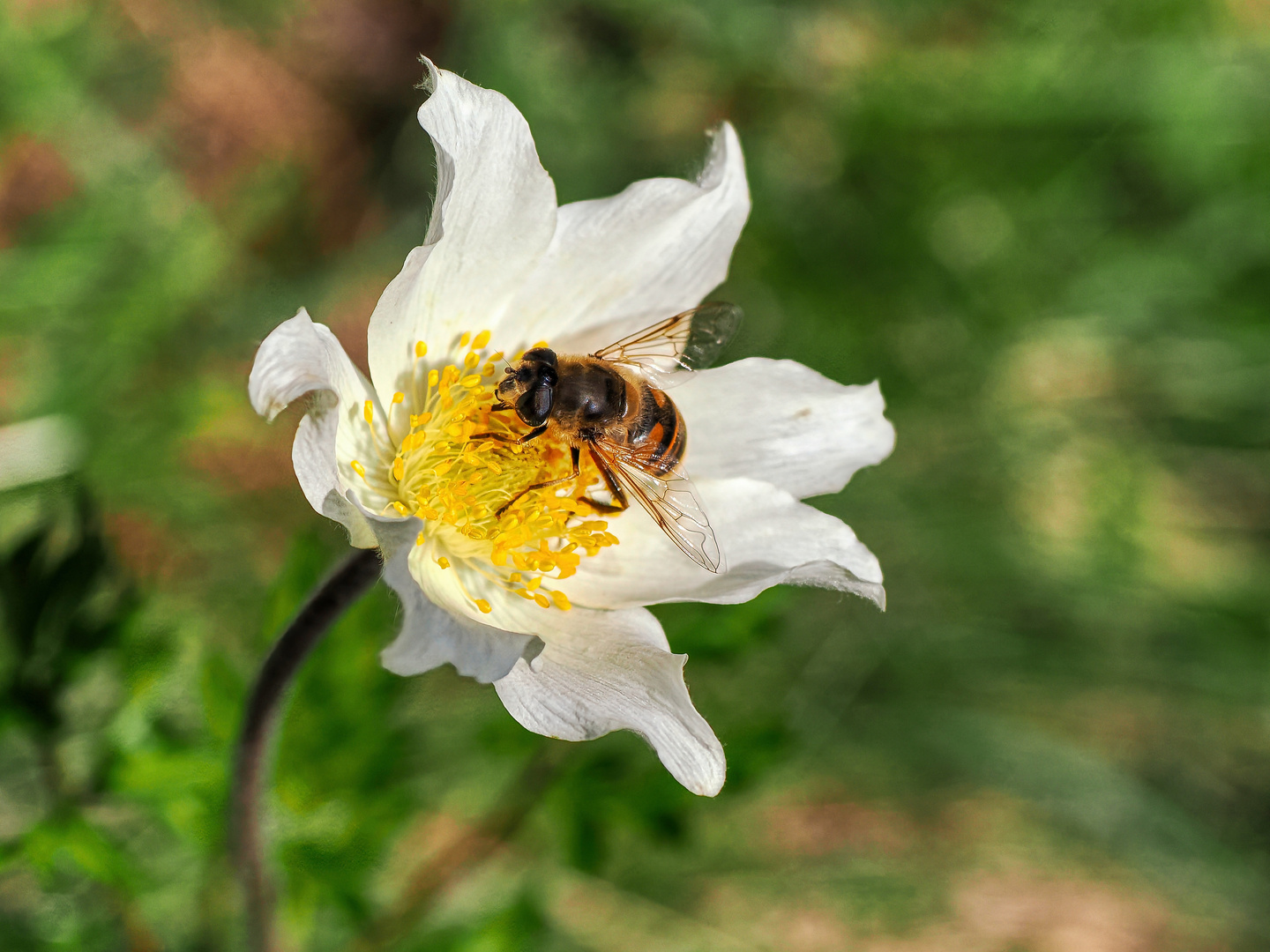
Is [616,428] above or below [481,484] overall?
above

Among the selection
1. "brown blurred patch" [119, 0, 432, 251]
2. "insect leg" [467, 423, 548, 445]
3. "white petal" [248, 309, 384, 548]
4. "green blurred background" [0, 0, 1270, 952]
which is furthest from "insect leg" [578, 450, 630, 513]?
"brown blurred patch" [119, 0, 432, 251]

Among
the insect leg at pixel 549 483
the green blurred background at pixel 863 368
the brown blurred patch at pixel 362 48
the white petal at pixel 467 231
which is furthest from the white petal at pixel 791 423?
the brown blurred patch at pixel 362 48

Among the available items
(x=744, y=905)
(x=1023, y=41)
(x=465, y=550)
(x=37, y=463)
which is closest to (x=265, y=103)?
(x=37, y=463)

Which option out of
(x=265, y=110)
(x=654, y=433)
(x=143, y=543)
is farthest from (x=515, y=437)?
(x=265, y=110)

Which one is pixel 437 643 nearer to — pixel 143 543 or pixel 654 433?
pixel 654 433

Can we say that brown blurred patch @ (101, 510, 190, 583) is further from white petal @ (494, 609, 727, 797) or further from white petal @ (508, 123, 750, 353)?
white petal @ (494, 609, 727, 797)

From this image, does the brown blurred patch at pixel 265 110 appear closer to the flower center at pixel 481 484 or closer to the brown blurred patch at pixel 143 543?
the brown blurred patch at pixel 143 543
